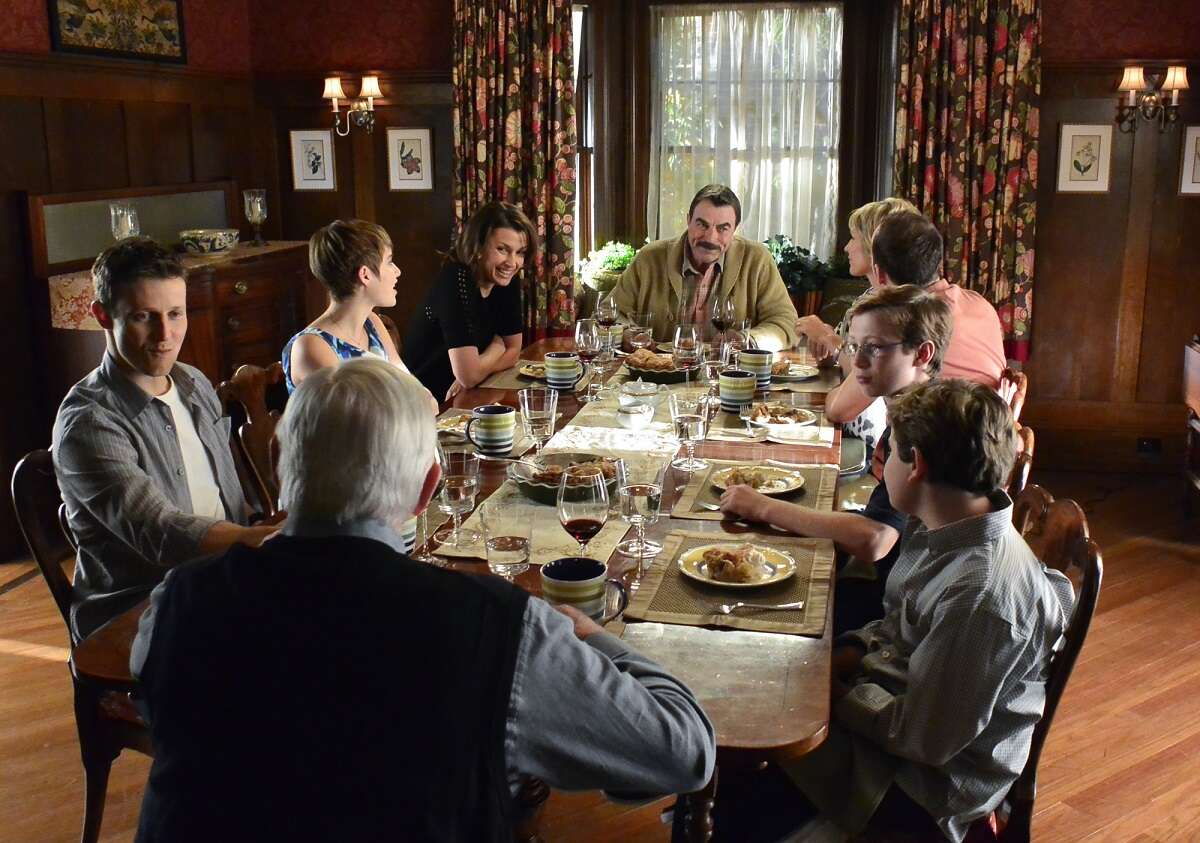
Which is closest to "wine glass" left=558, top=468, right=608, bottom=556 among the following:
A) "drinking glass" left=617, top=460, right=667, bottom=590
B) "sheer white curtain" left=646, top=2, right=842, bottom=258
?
"drinking glass" left=617, top=460, right=667, bottom=590

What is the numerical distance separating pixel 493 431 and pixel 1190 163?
157 inches

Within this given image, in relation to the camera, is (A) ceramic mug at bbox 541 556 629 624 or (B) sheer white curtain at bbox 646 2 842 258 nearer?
(A) ceramic mug at bbox 541 556 629 624

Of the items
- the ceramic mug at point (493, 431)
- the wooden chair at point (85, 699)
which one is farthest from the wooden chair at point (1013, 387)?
the wooden chair at point (85, 699)

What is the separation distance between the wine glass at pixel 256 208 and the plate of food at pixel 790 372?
2787 mm

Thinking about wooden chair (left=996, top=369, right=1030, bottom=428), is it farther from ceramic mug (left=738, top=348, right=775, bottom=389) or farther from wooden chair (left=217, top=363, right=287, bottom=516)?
wooden chair (left=217, top=363, right=287, bottom=516)

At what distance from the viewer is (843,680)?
1958 mm

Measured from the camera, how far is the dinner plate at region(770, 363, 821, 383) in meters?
3.54

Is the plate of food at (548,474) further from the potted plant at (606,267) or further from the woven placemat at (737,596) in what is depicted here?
the potted plant at (606,267)

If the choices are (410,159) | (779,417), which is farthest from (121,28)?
(779,417)

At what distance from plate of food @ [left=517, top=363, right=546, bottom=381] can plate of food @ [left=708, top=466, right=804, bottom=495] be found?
116cm

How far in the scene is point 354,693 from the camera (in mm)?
1089

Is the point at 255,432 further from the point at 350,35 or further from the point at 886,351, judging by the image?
the point at 350,35

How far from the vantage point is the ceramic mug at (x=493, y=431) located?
8.59ft

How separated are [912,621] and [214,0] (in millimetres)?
4908
